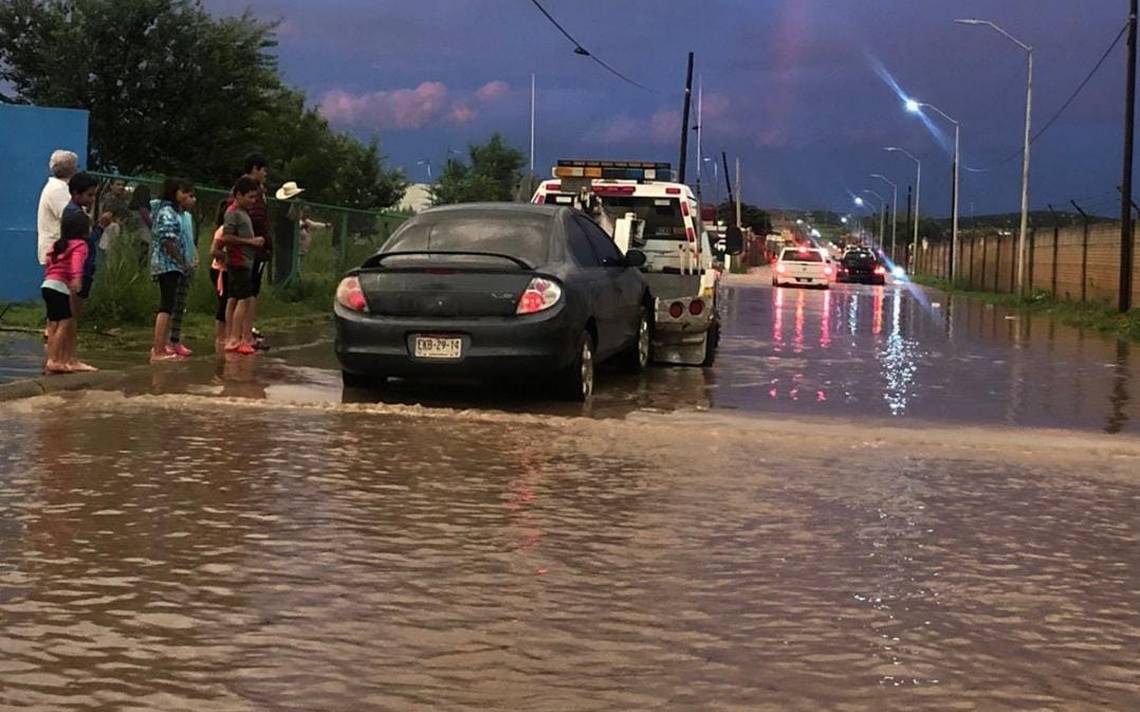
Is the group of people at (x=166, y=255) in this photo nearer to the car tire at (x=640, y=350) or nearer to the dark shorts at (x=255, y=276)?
the dark shorts at (x=255, y=276)

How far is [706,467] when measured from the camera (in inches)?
300

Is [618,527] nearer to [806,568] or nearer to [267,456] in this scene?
[806,568]

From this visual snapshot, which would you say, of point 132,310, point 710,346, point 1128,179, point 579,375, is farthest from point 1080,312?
point 579,375

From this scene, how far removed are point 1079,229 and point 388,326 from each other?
103 ft

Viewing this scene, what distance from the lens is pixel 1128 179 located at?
29.5 m

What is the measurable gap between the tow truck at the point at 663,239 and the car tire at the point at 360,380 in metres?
3.77

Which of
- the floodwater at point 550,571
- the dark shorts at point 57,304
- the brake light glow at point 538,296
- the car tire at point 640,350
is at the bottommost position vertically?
the floodwater at point 550,571

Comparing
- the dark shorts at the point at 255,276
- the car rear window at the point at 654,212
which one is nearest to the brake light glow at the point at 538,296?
the dark shorts at the point at 255,276

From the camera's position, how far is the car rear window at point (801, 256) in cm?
4600

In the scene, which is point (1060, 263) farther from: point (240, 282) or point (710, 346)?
point (240, 282)

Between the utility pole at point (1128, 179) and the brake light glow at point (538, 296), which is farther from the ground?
the utility pole at point (1128, 179)

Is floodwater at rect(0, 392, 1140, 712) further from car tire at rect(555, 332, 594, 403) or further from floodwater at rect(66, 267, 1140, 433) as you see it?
floodwater at rect(66, 267, 1140, 433)

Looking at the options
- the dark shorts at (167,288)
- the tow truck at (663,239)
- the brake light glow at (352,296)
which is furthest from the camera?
the tow truck at (663,239)

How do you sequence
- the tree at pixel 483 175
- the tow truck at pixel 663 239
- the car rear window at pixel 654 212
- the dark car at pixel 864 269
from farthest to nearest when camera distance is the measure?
the tree at pixel 483 175 < the dark car at pixel 864 269 < the car rear window at pixel 654 212 < the tow truck at pixel 663 239
